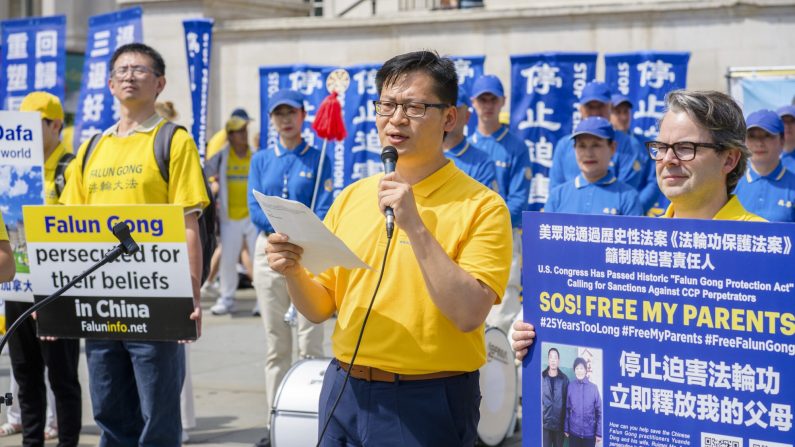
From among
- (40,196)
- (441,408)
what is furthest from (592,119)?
(441,408)

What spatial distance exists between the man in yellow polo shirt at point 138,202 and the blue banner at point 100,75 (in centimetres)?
604

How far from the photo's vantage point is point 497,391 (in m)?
6.78

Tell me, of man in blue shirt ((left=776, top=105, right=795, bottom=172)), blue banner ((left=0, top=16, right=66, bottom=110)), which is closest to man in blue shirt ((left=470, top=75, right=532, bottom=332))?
man in blue shirt ((left=776, top=105, right=795, bottom=172))

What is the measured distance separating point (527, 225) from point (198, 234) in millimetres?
2440

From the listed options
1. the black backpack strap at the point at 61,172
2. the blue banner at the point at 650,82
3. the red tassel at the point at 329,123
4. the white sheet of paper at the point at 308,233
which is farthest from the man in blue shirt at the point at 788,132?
the white sheet of paper at the point at 308,233

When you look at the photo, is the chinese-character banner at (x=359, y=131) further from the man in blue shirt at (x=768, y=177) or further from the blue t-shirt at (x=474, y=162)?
the man in blue shirt at (x=768, y=177)

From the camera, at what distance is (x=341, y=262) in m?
3.47

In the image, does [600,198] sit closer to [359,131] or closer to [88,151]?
[88,151]

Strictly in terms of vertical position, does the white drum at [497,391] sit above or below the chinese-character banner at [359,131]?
below

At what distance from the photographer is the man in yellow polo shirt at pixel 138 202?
5.28 metres

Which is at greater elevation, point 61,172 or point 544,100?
point 544,100

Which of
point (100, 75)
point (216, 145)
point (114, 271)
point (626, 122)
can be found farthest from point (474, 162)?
point (216, 145)

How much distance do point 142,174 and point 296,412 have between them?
1469mm

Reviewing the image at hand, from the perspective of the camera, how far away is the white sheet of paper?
3.32m
